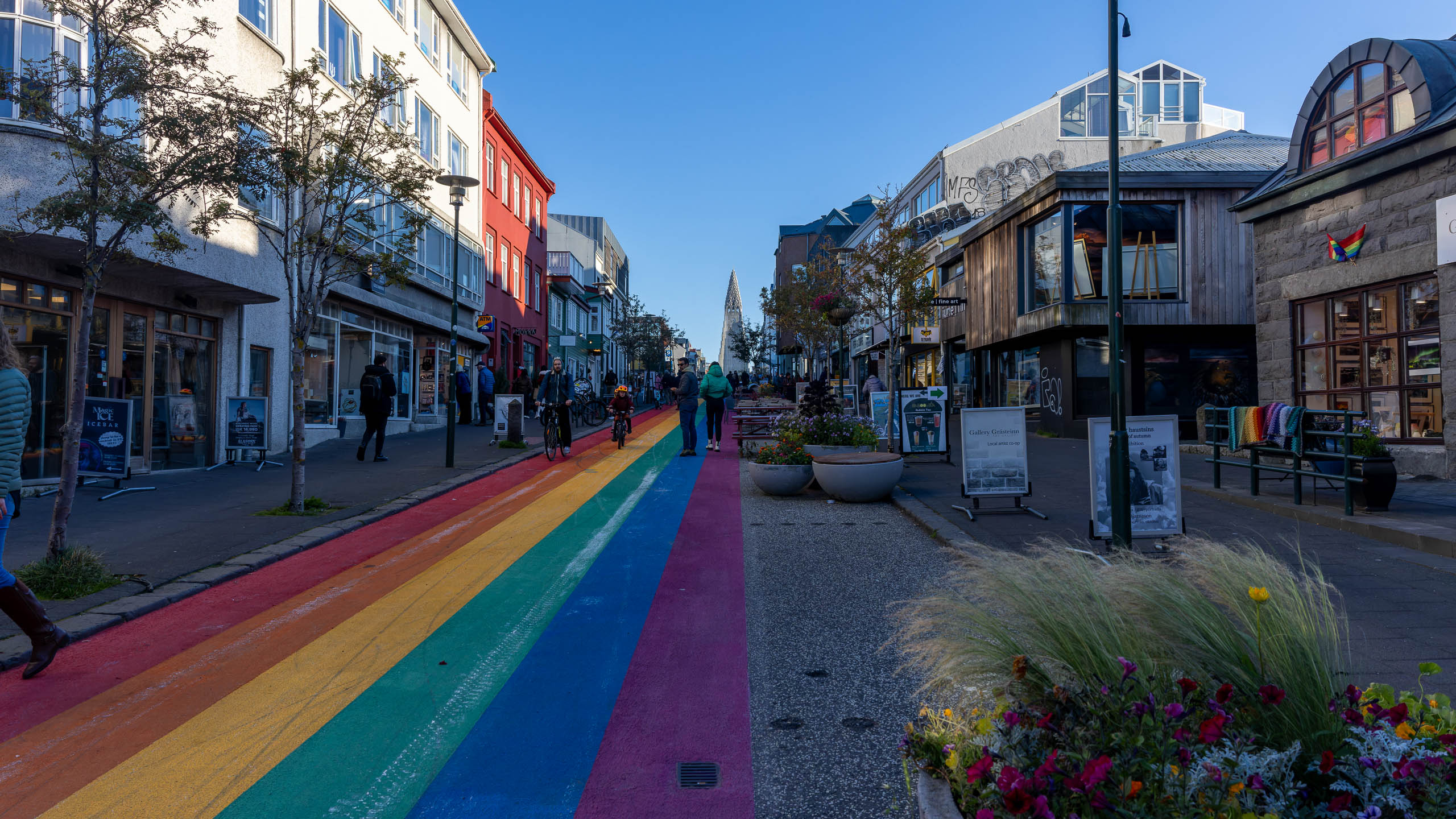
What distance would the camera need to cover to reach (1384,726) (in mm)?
2160

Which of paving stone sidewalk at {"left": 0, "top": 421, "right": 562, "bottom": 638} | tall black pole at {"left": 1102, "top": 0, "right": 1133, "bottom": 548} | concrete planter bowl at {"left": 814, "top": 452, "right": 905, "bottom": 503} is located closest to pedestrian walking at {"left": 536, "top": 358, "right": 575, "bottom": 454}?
paving stone sidewalk at {"left": 0, "top": 421, "right": 562, "bottom": 638}

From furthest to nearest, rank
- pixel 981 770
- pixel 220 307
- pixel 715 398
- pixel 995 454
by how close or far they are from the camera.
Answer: pixel 715 398 → pixel 220 307 → pixel 995 454 → pixel 981 770

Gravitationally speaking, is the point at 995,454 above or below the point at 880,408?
below

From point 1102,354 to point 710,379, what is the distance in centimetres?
1008

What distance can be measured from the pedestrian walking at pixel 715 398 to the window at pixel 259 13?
10186 mm

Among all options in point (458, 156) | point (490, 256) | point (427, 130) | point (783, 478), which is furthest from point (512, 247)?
point (783, 478)

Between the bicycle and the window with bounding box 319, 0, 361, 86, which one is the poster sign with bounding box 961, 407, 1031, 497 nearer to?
the bicycle

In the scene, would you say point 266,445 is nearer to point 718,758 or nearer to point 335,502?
point 335,502

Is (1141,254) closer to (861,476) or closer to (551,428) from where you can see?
(861,476)

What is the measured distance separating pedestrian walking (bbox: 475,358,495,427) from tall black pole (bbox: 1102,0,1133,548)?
852 inches

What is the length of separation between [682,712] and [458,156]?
29075 millimetres

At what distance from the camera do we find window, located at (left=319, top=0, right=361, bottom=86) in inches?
735

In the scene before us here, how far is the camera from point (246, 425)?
14.1m

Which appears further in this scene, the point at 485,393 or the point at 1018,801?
the point at 485,393
